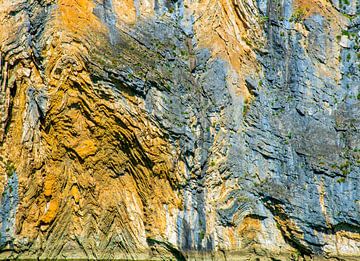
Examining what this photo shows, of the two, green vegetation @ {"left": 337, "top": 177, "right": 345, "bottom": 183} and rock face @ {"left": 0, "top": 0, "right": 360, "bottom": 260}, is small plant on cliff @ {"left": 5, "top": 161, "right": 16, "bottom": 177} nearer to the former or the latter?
rock face @ {"left": 0, "top": 0, "right": 360, "bottom": 260}

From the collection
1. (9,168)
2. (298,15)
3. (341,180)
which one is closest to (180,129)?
(9,168)

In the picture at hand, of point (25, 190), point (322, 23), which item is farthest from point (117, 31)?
point (322, 23)

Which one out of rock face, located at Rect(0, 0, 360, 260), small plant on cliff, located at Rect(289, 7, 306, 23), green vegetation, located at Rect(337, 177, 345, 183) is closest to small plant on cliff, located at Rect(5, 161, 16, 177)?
rock face, located at Rect(0, 0, 360, 260)

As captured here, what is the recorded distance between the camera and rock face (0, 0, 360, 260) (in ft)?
57.0

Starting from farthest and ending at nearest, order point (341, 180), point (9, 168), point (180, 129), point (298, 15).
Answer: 1. point (298, 15)
2. point (341, 180)
3. point (180, 129)
4. point (9, 168)

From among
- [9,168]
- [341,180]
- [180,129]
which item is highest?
[180,129]

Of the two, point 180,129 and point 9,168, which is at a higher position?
point 180,129

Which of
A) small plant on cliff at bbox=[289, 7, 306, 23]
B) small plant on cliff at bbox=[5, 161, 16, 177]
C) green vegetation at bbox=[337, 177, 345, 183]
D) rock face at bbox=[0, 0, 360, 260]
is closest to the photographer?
small plant on cliff at bbox=[5, 161, 16, 177]

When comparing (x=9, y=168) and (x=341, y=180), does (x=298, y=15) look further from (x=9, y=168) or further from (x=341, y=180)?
(x=9, y=168)

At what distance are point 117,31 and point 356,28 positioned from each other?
7.81 meters

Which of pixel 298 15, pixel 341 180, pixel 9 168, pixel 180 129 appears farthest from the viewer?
pixel 298 15

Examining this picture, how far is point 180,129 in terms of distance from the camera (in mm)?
18109

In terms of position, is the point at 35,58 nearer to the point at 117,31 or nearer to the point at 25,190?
the point at 117,31

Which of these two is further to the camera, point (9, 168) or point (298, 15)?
point (298, 15)
